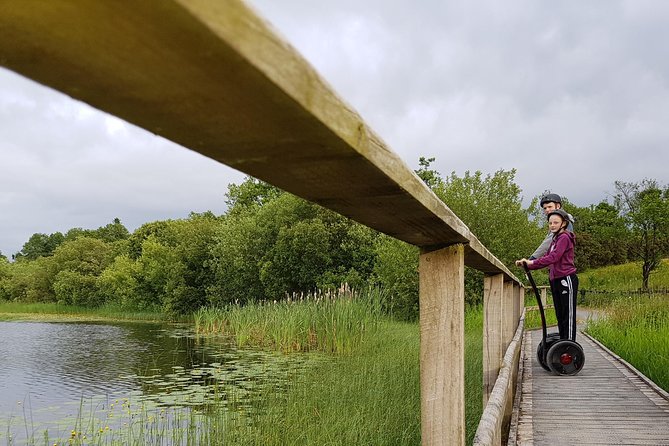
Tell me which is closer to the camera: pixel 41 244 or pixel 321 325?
pixel 321 325

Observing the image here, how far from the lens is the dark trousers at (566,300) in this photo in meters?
5.96

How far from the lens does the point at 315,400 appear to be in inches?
243

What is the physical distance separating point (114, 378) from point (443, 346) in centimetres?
943

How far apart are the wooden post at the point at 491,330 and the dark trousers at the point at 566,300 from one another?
53.3 inches

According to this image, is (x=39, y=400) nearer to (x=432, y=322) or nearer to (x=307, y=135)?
(x=432, y=322)

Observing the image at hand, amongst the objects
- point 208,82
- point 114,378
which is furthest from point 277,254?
point 208,82

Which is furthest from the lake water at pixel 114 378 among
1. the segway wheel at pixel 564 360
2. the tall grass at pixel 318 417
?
the segway wheel at pixel 564 360

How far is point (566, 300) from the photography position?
598 cm

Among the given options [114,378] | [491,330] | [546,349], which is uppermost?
[491,330]

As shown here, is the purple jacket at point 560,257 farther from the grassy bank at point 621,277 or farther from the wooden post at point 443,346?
the grassy bank at point 621,277

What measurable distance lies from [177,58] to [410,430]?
208 inches

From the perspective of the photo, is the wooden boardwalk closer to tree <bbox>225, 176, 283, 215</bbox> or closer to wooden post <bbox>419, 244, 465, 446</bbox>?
wooden post <bbox>419, 244, 465, 446</bbox>

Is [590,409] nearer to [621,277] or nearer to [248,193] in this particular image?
[621,277]

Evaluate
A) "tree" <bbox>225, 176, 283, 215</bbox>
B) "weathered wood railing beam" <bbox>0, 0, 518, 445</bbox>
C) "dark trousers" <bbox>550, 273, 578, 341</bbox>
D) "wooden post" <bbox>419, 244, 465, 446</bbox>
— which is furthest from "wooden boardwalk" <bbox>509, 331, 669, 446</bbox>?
"tree" <bbox>225, 176, 283, 215</bbox>
